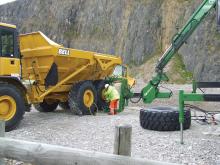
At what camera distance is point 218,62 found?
32562 millimetres

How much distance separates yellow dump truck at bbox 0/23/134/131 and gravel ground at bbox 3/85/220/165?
665mm

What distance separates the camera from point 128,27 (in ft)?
142

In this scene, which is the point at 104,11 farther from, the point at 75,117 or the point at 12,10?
the point at 75,117

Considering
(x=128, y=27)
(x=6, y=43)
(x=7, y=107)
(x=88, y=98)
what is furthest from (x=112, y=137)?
(x=128, y=27)

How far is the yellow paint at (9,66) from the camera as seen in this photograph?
10.9 m

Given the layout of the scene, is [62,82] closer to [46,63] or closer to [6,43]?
[46,63]

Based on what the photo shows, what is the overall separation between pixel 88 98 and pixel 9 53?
428 centimetres

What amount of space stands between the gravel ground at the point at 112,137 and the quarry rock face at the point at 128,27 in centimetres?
2151

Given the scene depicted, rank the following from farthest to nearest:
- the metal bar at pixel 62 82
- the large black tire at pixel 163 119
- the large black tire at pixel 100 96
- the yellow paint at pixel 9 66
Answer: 1. the large black tire at pixel 100 96
2. the metal bar at pixel 62 82
3. the yellow paint at pixel 9 66
4. the large black tire at pixel 163 119

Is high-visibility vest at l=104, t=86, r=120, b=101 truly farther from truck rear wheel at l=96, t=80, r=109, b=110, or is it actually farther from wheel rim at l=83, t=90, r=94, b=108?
wheel rim at l=83, t=90, r=94, b=108

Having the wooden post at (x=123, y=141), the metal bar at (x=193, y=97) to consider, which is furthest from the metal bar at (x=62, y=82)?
the wooden post at (x=123, y=141)

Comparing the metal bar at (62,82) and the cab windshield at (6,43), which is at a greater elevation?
the cab windshield at (6,43)

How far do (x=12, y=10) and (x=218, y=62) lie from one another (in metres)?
36.8

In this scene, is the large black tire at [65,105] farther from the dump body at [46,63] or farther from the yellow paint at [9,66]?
the yellow paint at [9,66]
